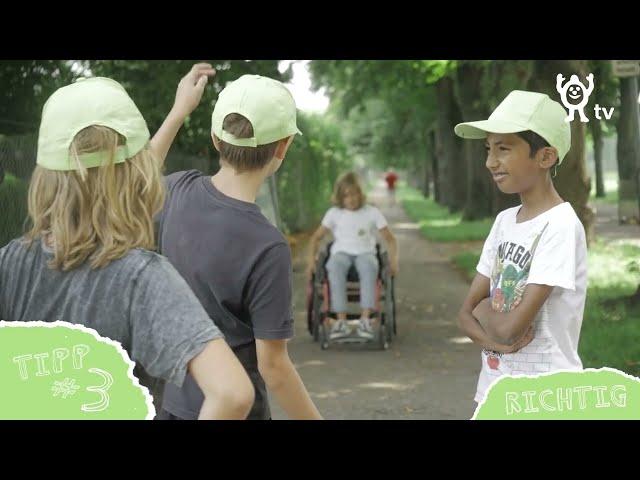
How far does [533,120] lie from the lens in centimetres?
269

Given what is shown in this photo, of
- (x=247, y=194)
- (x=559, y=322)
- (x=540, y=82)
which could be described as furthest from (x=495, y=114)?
(x=540, y=82)

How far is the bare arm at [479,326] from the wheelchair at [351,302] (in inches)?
210

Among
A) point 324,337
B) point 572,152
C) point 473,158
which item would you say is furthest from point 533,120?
point 473,158

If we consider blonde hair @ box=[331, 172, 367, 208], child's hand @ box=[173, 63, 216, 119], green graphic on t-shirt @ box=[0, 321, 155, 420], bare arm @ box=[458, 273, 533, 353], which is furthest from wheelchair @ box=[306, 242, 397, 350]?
green graphic on t-shirt @ box=[0, 321, 155, 420]

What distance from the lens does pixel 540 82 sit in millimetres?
5469

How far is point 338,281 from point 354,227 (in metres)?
0.49

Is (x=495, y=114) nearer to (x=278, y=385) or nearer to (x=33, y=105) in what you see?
(x=278, y=385)

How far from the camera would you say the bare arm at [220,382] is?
166 centimetres

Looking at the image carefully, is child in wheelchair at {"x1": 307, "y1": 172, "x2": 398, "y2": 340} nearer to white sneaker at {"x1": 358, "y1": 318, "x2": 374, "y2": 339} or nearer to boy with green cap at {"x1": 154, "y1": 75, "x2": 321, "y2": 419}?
white sneaker at {"x1": 358, "y1": 318, "x2": 374, "y2": 339}

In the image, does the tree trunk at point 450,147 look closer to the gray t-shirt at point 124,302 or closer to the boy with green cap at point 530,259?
the boy with green cap at point 530,259

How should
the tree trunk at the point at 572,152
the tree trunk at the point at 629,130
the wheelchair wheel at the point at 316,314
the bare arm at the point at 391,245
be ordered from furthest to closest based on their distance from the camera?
1. the wheelchair wheel at the point at 316,314
2. the bare arm at the point at 391,245
3. the tree trunk at the point at 629,130
4. the tree trunk at the point at 572,152

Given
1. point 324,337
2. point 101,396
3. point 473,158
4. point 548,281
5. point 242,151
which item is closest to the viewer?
point 101,396

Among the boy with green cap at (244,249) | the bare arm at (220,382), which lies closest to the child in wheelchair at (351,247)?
the boy with green cap at (244,249)

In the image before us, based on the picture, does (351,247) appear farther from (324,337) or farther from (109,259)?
(109,259)
